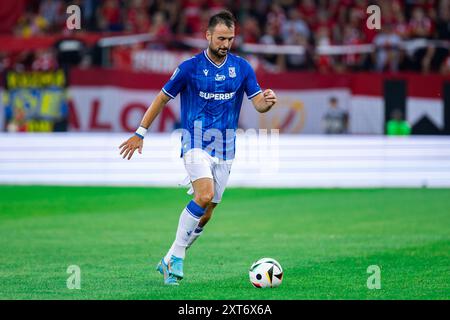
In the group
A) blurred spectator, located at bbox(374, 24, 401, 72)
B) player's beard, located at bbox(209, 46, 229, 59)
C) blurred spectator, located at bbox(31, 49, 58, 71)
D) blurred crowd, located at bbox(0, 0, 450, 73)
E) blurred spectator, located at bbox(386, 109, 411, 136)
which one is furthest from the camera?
blurred crowd, located at bbox(0, 0, 450, 73)

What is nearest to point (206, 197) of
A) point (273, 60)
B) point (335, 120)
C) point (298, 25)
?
point (335, 120)

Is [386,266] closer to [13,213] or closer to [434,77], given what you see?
[13,213]

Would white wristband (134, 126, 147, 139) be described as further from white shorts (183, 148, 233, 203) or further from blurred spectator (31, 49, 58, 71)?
blurred spectator (31, 49, 58, 71)

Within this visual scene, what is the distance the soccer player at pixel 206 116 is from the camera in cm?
995

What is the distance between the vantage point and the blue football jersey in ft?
33.3

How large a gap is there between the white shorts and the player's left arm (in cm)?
63

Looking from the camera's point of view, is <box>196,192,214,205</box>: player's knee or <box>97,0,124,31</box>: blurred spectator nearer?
<box>196,192,214,205</box>: player's knee

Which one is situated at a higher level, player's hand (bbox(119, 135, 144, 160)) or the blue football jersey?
the blue football jersey

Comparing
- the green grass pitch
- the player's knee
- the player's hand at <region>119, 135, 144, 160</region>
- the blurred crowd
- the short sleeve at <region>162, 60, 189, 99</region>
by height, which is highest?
the blurred crowd

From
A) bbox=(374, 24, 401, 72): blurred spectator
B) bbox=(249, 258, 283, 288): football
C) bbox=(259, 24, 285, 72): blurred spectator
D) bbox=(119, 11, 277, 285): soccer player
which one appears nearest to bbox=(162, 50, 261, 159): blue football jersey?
bbox=(119, 11, 277, 285): soccer player

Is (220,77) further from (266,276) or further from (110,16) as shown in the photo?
(110,16)

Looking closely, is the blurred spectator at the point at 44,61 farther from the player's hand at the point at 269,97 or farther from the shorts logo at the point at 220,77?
the player's hand at the point at 269,97

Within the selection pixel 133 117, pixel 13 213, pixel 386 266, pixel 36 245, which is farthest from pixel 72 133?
pixel 386 266

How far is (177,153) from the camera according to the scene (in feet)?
70.4
